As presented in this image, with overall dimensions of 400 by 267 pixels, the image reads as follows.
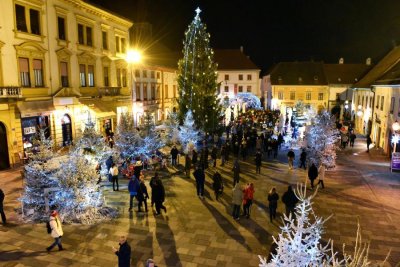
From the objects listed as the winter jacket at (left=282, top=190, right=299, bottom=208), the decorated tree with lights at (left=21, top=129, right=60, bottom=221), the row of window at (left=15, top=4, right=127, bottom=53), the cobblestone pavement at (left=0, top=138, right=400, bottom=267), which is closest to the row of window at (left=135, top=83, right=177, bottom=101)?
the row of window at (left=15, top=4, right=127, bottom=53)

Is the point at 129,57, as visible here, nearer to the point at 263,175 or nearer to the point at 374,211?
the point at 263,175

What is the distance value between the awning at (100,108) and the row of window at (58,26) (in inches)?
194

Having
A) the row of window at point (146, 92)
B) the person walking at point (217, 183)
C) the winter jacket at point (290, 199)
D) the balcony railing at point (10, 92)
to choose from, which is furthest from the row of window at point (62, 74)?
the winter jacket at point (290, 199)

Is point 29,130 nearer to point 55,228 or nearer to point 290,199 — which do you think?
point 55,228

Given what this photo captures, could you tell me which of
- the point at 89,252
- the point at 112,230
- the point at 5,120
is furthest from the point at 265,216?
the point at 5,120

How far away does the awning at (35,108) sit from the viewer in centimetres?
1952

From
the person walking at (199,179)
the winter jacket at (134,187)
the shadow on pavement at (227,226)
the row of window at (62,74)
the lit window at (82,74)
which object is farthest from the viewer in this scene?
the lit window at (82,74)

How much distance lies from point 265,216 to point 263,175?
6.27 m

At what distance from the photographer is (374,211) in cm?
1305

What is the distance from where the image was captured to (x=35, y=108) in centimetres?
2047

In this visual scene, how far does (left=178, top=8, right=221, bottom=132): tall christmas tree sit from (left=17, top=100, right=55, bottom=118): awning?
10841mm

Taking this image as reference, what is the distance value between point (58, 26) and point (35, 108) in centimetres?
681

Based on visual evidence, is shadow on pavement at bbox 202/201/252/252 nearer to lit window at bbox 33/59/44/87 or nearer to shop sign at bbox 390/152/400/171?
shop sign at bbox 390/152/400/171

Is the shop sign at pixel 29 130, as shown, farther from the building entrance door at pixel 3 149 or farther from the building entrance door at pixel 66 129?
the building entrance door at pixel 66 129
